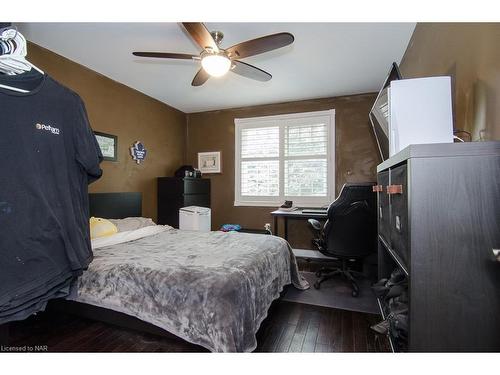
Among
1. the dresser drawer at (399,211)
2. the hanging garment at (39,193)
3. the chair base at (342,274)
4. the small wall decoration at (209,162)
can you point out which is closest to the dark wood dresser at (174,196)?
the small wall decoration at (209,162)

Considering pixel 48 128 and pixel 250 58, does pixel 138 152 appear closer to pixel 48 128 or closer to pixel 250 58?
pixel 250 58

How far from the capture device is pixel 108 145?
3287 millimetres

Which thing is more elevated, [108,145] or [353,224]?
[108,145]

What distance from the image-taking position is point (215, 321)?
1398mm

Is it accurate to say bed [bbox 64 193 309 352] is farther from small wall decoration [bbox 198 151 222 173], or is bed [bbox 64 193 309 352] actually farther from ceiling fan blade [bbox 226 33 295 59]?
small wall decoration [bbox 198 151 222 173]

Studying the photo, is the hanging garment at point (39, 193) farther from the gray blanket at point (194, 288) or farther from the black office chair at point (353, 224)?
the black office chair at point (353, 224)

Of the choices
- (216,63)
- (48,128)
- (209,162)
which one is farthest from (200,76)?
(209,162)

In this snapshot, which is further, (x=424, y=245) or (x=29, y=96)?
(x=29, y=96)

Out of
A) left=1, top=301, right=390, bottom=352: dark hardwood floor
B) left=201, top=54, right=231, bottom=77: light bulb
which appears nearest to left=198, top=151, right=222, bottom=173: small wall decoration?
left=201, top=54, right=231, bottom=77: light bulb

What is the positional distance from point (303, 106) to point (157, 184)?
9.12ft

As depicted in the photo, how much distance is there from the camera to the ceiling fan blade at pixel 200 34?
1.71 meters

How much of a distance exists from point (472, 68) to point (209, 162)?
397 centimetres
